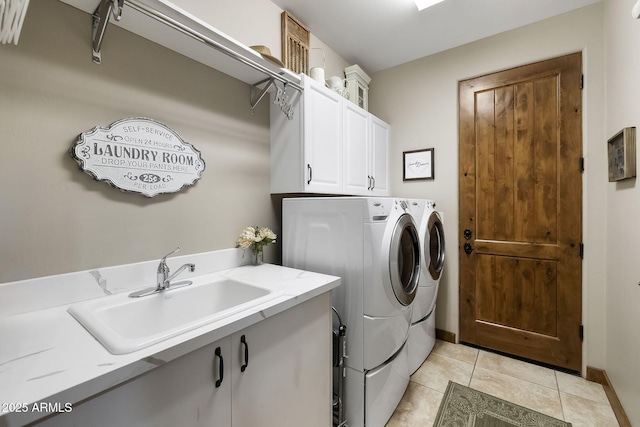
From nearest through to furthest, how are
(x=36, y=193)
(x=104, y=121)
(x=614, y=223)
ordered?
(x=36, y=193) → (x=104, y=121) → (x=614, y=223)

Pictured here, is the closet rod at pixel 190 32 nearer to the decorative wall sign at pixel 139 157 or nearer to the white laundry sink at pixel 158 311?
the decorative wall sign at pixel 139 157

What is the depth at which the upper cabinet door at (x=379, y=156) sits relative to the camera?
8.23 ft

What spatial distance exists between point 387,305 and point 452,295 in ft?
4.47

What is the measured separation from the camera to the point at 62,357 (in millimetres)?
677

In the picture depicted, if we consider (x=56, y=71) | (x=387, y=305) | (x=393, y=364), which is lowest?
(x=393, y=364)

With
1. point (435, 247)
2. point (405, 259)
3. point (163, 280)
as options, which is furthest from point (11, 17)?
point (435, 247)

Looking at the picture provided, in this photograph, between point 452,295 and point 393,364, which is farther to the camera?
point 452,295

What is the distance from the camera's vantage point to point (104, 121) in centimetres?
117

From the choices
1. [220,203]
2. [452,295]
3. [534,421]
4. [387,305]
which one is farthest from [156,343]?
[452,295]

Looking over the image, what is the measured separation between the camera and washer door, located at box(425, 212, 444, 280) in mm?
2107

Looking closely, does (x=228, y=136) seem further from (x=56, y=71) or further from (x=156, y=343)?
(x=156, y=343)

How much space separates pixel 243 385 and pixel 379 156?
2.21 metres

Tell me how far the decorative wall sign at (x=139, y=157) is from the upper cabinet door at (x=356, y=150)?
44.6 inches

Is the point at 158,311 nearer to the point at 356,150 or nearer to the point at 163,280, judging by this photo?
the point at 163,280
